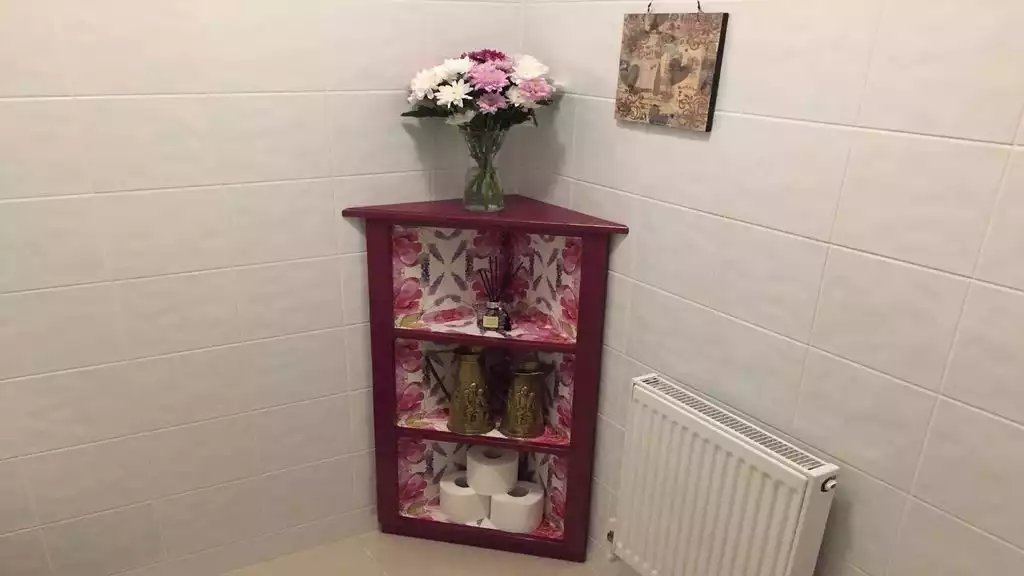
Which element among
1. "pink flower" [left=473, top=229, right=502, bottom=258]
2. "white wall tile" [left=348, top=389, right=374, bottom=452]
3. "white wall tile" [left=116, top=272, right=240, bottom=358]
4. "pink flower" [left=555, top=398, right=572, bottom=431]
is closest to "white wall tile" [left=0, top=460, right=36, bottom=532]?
"white wall tile" [left=116, top=272, right=240, bottom=358]

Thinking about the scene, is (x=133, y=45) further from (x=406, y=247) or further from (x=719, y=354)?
(x=719, y=354)

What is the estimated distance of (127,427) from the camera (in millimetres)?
1640

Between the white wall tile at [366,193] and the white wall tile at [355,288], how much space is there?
0.03 meters

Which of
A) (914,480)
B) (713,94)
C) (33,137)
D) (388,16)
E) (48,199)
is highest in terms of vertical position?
(388,16)

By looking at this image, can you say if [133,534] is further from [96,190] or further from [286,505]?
[96,190]

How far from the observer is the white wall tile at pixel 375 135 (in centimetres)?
169

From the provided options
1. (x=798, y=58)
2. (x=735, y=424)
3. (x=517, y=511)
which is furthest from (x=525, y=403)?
(x=798, y=58)

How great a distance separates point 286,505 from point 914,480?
63.1 inches

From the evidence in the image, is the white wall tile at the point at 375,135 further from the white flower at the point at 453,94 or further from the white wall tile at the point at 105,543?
the white wall tile at the point at 105,543

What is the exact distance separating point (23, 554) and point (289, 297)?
877 millimetres

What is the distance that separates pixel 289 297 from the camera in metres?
1.76

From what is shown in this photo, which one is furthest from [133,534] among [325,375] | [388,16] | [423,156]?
[388,16]

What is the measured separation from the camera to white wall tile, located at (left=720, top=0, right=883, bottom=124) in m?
1.13

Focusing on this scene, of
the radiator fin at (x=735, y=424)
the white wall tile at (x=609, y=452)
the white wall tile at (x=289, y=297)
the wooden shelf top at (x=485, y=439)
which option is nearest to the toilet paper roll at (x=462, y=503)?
the wooden shelf top at (x=485, y=439)
